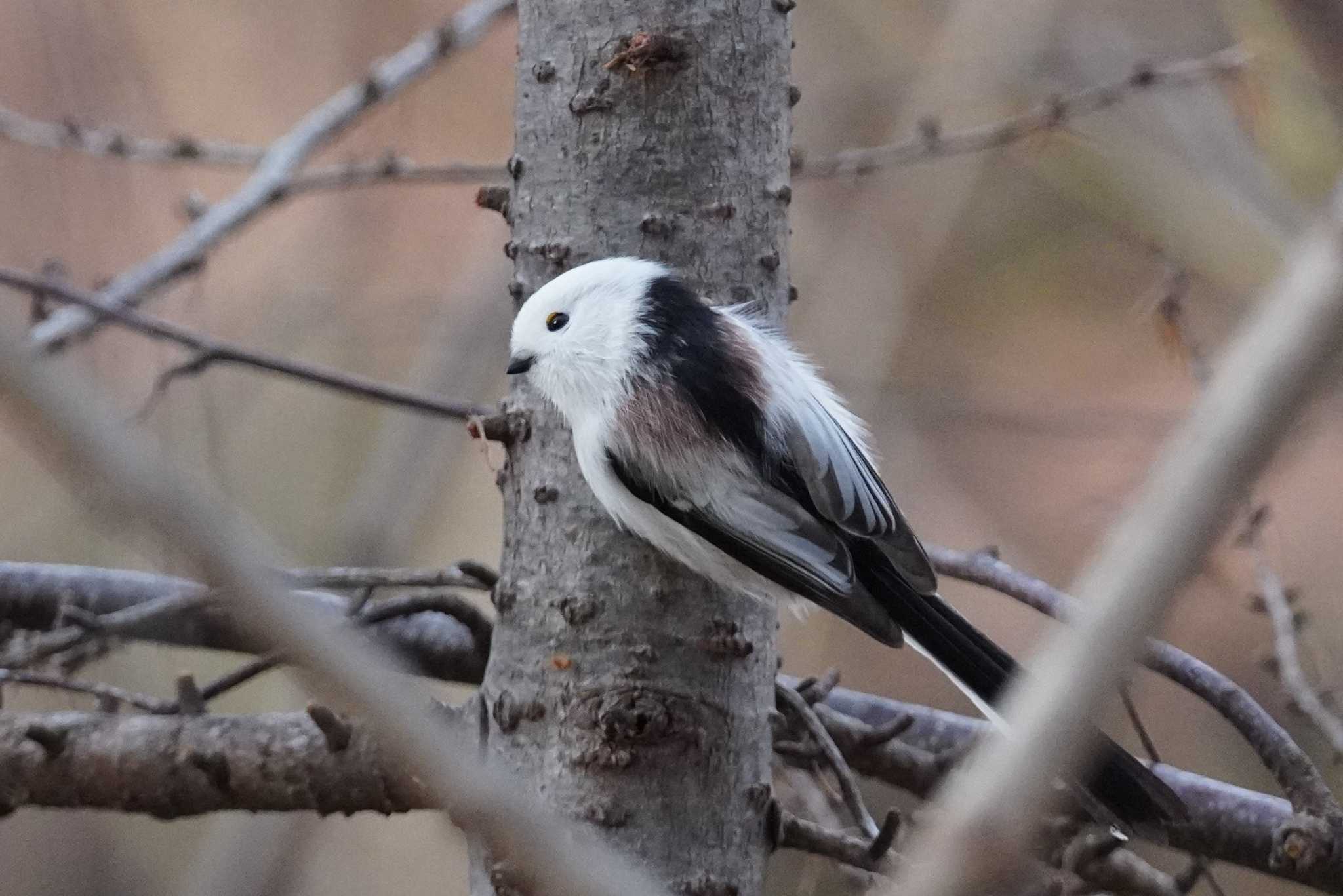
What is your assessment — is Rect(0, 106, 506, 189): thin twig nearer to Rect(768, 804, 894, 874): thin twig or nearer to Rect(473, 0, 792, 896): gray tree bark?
Rect(473, 0, 792, 896): gray tree bark

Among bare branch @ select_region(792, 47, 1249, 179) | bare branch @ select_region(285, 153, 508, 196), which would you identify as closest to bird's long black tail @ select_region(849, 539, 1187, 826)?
bare branch @ select_region(792, 47, 1249, 179)

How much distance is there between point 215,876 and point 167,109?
2.51m

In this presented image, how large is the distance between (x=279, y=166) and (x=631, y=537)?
0.87 m

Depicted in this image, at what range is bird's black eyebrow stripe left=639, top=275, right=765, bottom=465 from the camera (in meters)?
1.40

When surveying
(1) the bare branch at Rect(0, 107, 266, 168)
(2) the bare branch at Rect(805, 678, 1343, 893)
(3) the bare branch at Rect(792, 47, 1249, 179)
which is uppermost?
(3) the bare branch at Rect(792, 47, 1249, 179)

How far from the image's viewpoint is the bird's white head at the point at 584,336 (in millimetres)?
1391

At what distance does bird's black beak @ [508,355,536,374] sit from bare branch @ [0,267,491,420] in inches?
3.0

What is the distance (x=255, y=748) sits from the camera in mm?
1402

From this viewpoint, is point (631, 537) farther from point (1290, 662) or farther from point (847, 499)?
point (1290, 662)

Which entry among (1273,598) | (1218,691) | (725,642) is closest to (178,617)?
(725,642)

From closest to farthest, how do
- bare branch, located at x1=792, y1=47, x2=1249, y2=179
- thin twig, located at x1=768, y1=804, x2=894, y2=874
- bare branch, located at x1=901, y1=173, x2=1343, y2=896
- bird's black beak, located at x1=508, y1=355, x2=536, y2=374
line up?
bare branch, located at x1=901, y1=173, x2=1343, y2=896
thin twig, located at x1=768, y1=804, x2=894, y2=874
bird's black beak, located at x1=508, y1=355, x2=536, y2=374
bare branch, located at x1=792, y1=47, x2=1249, y2=179

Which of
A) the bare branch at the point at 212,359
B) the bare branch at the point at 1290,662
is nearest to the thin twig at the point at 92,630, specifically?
the bare branch at the point at 212,359

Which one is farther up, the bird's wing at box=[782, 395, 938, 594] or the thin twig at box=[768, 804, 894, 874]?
the bird's wing at box=[782, 395, 938, 594]

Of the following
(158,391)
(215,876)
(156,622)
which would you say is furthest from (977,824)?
(215,876)
